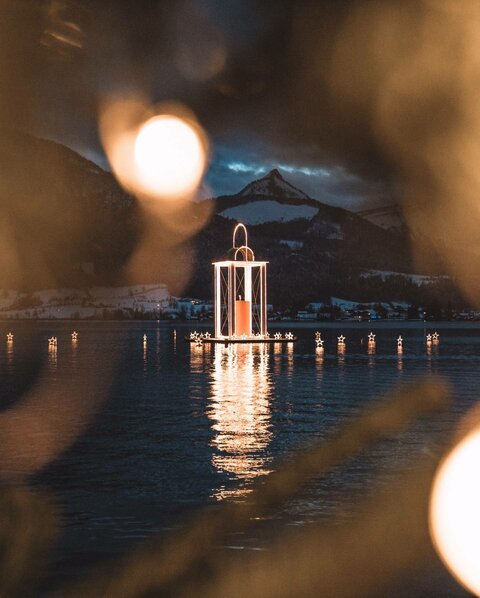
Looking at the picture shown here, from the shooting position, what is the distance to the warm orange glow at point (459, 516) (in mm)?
10875

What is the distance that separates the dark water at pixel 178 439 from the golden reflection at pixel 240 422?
45 millimetres

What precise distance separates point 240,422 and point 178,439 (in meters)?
3.36

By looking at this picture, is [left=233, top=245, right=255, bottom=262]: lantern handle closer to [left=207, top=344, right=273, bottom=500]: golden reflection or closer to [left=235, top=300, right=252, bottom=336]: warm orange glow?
[left=235, top=300, right=252, bottom=336]: warm orange glow

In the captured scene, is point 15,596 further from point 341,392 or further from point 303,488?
point 341,392

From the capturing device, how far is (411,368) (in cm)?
5131

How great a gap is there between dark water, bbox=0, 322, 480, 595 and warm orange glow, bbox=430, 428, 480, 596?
449mm

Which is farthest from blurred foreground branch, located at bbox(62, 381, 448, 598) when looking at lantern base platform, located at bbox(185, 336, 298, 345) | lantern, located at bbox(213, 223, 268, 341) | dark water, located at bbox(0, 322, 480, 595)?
lantern base platform, located at bbox(185, 336, 298, 345)

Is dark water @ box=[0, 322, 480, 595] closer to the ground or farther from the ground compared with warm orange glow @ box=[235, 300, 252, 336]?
closer to the ground

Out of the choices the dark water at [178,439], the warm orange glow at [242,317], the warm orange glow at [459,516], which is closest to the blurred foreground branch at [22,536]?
the dark water at [178,439]

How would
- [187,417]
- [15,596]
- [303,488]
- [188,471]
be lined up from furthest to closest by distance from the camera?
[187,417] < [188,471] < [303,488] < [15,596]

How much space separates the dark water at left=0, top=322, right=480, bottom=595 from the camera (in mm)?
13125

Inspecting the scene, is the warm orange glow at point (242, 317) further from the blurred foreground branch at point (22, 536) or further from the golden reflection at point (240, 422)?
the blurred foreground branch at point (22, 536)

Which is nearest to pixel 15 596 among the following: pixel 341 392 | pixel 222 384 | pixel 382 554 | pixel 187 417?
pixel 382 554

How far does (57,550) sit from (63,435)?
11172 mm
